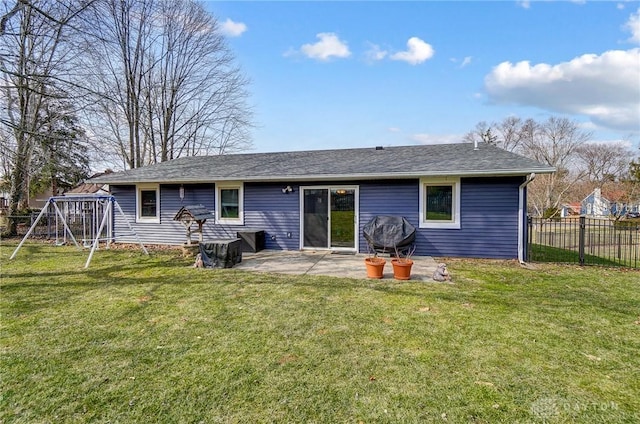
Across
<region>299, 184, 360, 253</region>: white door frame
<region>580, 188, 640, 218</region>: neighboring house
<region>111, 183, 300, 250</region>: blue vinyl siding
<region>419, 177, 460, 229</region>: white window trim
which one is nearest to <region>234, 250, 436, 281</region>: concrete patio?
<region>299, 184, 360, 253</region>: white door frame

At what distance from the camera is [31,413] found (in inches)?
86.9

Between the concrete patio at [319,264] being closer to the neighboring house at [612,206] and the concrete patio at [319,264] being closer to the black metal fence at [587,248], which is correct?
the black metal fence at [587,248]

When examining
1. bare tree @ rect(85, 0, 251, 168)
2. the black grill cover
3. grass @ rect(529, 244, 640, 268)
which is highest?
bare tree @ rect(85, 0, 251, 168)

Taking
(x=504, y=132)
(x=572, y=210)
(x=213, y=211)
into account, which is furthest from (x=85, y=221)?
(x=572, y=210)

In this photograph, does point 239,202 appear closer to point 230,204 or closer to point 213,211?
point 230,204

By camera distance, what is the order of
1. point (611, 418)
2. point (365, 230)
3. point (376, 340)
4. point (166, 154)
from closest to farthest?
point (611, 418) < point (376, 340) < point (365, 230) < point (166, 154)

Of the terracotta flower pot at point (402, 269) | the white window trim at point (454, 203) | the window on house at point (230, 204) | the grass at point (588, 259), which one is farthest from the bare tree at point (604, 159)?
the window on house at point (230, 204)

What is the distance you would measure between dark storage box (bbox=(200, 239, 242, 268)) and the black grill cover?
11.0ft

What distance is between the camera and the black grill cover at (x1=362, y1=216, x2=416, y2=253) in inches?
313

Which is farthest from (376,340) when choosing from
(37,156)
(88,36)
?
(37,156)

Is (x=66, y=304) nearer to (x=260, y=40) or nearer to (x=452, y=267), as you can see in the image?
(x=452, y=267)

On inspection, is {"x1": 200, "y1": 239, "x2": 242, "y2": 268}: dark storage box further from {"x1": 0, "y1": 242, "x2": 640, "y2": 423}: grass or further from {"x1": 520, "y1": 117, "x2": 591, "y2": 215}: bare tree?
{"x1": 520, "y1": 117, "x2": 591, "y2": 215}: bare tree

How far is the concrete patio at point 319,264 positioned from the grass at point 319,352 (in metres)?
0.94

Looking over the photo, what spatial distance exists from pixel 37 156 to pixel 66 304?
11.8m
